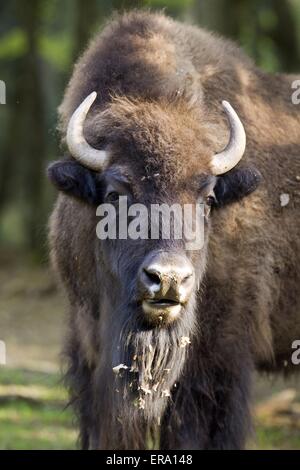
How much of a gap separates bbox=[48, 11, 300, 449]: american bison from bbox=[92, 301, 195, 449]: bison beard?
11 millimetres

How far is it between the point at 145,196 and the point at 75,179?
689 mm

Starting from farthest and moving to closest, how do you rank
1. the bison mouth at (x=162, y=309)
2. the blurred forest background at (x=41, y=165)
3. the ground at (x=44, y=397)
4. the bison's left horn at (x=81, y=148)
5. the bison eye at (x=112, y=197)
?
the blurred forest background at (x=41, y=165) < the ground at (x=44, y=397) < the bison's left horn at (x=81, y=148) < the bison eye at (x=112, y=197) < the bison mouth at (x=162, y=309)

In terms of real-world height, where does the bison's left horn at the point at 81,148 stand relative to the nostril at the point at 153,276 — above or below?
above

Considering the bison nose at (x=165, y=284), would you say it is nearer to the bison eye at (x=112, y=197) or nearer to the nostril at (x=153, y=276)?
the nostril at (x=153, y=276)

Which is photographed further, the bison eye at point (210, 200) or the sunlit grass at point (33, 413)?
the sunlit grass at point (33, 413)

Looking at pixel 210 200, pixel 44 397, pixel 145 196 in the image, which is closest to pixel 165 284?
pixel 145 196

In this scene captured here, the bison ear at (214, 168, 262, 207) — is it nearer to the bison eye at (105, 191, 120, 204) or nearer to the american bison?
the american bison

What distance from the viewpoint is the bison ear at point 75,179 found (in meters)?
7.47

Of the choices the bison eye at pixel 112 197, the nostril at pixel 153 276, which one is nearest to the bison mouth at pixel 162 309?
the nostril at pixel 153 276

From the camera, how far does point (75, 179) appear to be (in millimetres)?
7488

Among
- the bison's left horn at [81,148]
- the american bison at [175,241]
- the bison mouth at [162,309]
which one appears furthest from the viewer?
the bison's left horn at [81,148]

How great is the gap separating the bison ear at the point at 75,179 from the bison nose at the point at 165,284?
3.16ft

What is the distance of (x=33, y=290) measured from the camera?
19.6 m

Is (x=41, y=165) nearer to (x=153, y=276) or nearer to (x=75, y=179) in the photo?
(x=75, y=179)
